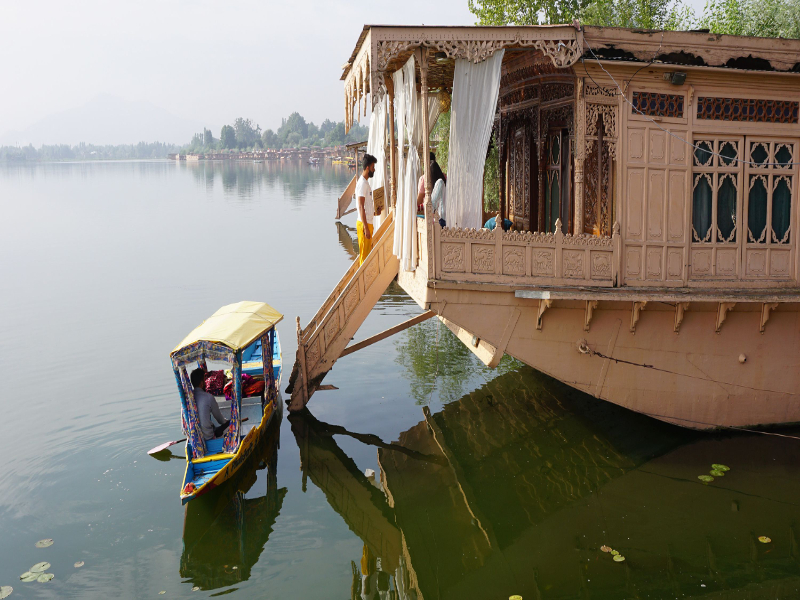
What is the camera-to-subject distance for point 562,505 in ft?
30.1

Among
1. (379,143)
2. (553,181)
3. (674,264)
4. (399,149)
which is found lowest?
(674,264)

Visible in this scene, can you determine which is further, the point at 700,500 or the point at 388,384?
the point at 388,384

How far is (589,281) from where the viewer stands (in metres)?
9.32

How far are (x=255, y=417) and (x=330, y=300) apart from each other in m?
2.65

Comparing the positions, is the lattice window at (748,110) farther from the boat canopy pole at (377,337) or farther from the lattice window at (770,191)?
the boat canopy pole at (377,337)

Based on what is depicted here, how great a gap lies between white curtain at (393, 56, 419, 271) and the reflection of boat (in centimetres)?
366

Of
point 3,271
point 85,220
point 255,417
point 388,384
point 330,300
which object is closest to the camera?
point 255,417

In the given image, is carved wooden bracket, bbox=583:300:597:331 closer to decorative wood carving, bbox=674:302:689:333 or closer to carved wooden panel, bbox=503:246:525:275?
carved wooden panel, bbox=503:246:525:275

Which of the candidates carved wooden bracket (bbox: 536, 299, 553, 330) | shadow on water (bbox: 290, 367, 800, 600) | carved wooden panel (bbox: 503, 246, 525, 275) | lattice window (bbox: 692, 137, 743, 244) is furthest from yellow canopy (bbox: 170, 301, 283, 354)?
lattice window (bbox: 692, 137, 743, 244)

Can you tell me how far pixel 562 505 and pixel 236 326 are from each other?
5.08 meters

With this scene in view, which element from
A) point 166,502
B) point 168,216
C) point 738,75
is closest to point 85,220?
point 168,216

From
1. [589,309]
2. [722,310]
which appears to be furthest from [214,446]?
[722,310]

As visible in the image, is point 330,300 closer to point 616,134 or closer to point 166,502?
point 166,502

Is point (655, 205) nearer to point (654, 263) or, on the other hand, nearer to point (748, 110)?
point (654, 263)
